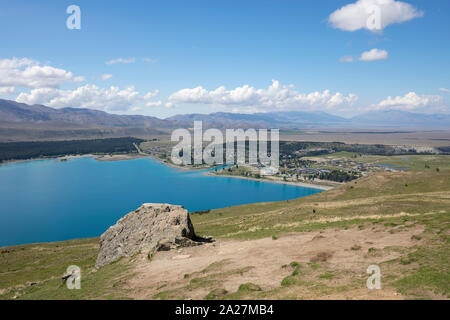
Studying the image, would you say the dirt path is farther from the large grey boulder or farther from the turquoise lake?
the turquoise lake

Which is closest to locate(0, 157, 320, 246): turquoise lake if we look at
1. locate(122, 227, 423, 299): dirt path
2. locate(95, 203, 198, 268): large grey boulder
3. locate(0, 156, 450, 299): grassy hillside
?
locate(0, 156, 450, 299): grassy hillside

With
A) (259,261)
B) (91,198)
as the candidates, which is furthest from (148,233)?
(91,198)

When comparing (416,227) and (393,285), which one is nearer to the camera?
(393,285)

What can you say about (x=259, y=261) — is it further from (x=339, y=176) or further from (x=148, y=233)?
(x=339, y=176)
